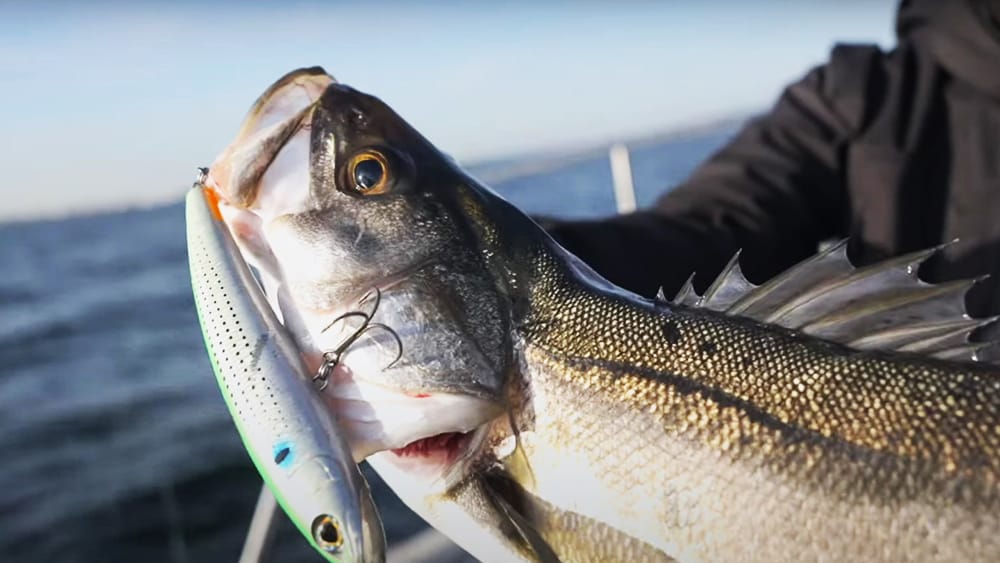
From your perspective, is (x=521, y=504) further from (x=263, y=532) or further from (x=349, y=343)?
(x=263, y=532)

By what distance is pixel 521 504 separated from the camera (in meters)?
1.22

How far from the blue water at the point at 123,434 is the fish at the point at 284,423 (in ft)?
5.77

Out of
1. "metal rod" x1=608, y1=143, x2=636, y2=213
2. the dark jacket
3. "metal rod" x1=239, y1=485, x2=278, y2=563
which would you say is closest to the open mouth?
"metal rod" x1=239, y1=485, x2=278, y2=563

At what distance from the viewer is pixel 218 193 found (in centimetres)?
125

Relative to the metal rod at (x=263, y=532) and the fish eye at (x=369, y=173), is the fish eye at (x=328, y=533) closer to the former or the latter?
the fish eye at (x=369, y=173)

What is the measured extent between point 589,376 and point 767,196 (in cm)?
182

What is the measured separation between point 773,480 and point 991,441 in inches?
11.3

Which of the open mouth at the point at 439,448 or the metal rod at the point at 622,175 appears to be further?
the metal rod at the point at 622,175

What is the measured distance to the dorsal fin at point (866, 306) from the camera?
126cm

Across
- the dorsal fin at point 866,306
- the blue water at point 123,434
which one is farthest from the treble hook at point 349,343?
the blue water at point 123,434

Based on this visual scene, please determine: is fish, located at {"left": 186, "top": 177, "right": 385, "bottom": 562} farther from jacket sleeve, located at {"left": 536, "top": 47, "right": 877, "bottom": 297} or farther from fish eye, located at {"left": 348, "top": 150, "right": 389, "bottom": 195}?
jacket sleeve, located at {"left": 536, "top": 47, "right": 877, "bottom": 297}

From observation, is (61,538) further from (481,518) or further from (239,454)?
(481,518)

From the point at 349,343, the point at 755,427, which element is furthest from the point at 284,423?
the point at 755,427

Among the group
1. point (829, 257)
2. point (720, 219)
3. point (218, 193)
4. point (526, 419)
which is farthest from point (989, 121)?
point (218, 193)
